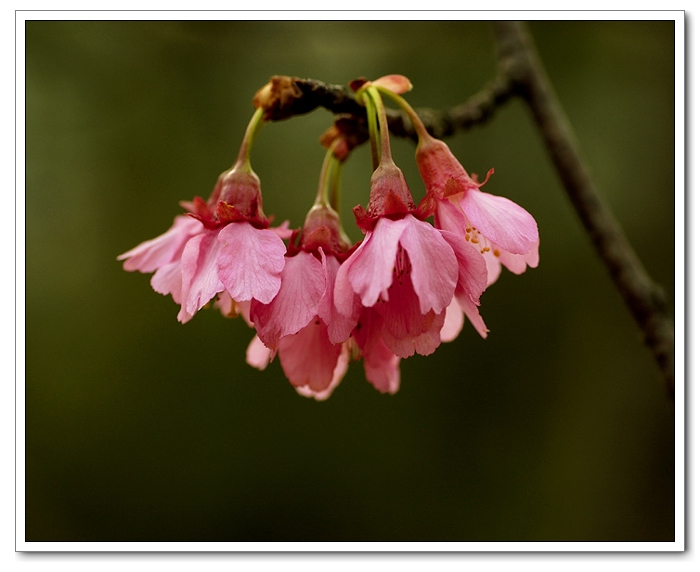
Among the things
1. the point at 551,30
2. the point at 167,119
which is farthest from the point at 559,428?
the point at 167,119

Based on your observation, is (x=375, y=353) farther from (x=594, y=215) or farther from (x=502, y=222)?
(x=594, y=215)

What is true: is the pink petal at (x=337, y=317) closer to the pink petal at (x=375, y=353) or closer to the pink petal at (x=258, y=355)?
the pink petal at (x=375, y=353)

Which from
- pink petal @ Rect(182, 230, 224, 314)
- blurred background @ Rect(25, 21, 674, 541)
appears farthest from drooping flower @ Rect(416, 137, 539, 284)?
blurred background @ Rect(25, 21, 674, 541)

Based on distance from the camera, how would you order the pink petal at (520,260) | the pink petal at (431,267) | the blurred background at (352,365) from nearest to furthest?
the pink petal at (431,267), the pink petal at (520,260), the blurred background at (352,365)

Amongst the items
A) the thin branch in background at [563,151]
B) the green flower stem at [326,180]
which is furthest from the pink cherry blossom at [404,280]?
the thin branch in background at [563,151]

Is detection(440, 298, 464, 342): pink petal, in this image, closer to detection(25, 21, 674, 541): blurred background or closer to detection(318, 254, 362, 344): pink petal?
detection(318, 254, 362, 344): pink petal

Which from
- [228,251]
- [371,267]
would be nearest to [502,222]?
[371,267]
